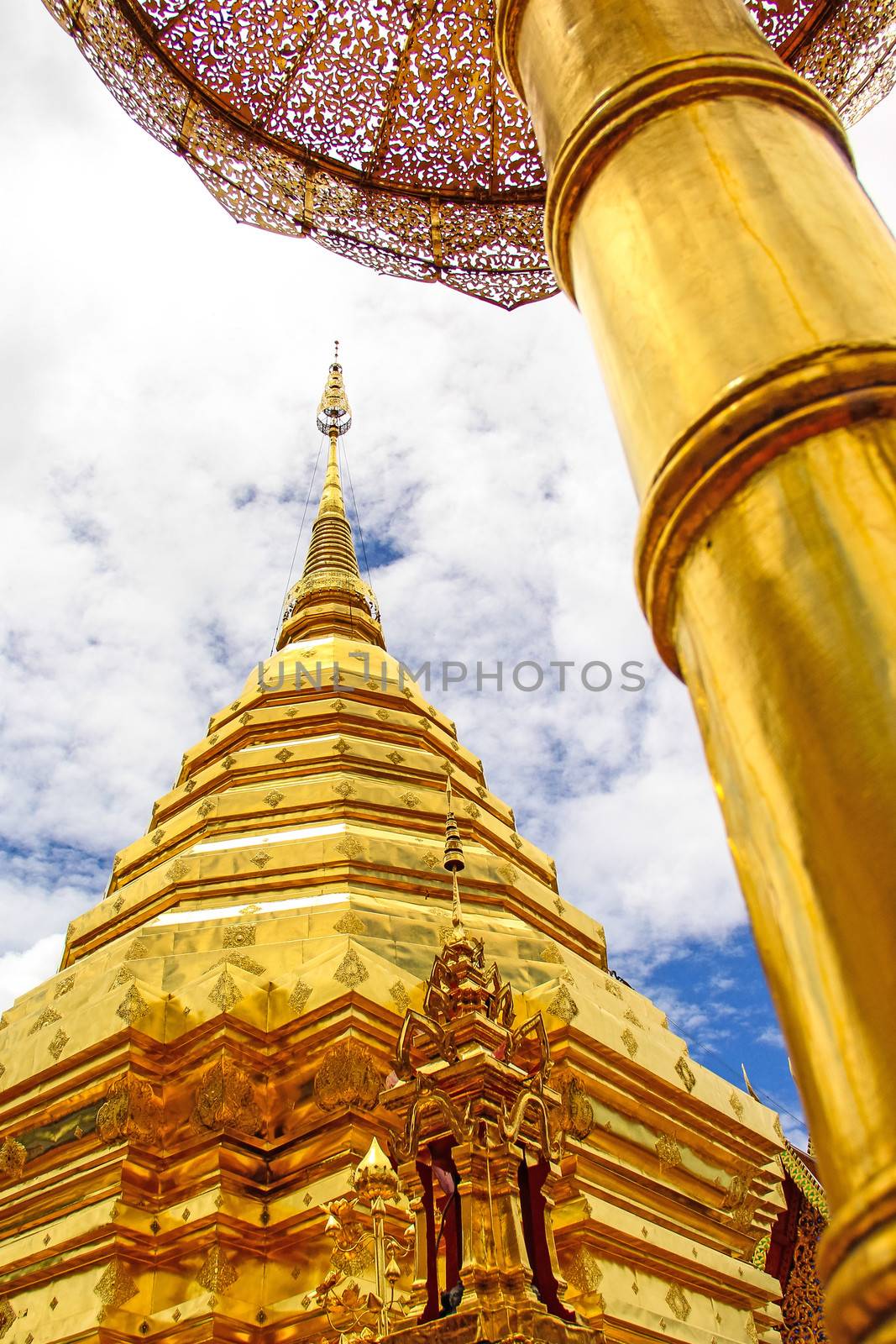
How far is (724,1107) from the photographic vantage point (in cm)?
712

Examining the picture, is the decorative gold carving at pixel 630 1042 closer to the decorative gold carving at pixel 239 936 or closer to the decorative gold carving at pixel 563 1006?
the decorative gold carving at pixel 563 1006

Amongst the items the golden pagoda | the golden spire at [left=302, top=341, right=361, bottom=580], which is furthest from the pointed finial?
the golden pagoda

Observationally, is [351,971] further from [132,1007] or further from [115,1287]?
[115,1287]

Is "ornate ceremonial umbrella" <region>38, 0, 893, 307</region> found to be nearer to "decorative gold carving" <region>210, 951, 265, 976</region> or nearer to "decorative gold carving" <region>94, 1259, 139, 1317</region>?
"decorative gold carving" <region>210, 951, 265, 976</region>

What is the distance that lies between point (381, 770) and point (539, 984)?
321 centimetres

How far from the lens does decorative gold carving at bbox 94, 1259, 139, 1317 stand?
16.6ft

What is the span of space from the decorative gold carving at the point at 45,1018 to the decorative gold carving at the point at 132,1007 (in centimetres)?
103

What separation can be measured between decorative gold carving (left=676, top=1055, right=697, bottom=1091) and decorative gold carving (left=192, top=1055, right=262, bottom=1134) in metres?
2.76

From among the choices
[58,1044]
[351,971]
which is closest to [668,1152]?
[351,971]

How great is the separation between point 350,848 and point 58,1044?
258 cm

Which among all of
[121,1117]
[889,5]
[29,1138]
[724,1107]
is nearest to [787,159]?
[889,5]

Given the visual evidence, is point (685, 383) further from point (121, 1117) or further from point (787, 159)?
point (121, 1117)

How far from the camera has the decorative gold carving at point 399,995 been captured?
6.11 meters

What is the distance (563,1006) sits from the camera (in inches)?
244
